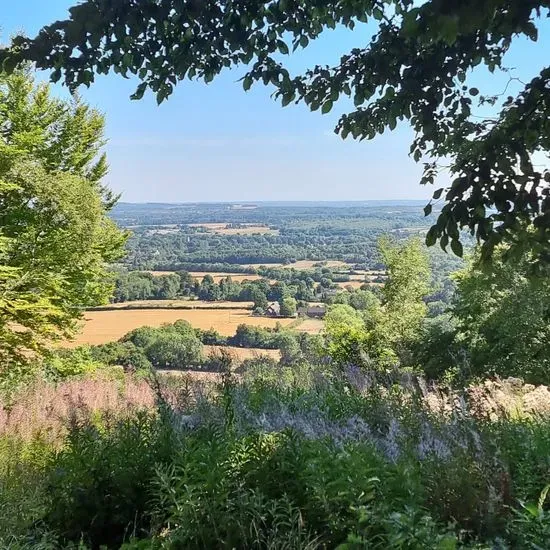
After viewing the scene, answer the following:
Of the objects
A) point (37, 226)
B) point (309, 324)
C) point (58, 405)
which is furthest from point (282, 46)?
point (309, 324)

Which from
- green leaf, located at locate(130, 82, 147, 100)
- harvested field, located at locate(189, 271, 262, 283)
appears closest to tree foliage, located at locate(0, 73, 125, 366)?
green leaf, located at locate(130, 82, 147, 100)

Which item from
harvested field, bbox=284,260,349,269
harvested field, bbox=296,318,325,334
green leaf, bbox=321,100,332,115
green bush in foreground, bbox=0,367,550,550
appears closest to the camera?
green bush in foreground, bbox=0,367,550,550

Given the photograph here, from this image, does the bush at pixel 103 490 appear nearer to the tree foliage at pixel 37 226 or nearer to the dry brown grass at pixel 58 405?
the dry brown grass at pixel 58 405

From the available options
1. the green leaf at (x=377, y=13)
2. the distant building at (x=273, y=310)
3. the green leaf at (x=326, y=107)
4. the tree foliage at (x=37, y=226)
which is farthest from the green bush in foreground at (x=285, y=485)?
the distant building at (x=273, y=310)

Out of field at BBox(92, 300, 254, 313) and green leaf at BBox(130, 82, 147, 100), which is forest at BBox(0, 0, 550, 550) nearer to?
green leaf at BBox(130, 82, 147, 100)

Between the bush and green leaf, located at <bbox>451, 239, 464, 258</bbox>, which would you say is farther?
the bush

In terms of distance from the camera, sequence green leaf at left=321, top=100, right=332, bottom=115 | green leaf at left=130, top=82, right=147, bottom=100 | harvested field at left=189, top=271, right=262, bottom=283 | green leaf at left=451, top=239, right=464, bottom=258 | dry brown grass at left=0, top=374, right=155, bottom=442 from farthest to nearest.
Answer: harvested field at left=189, top=271, right=262, bottom=283, dry brown grass at left=0, top=374, right=155, bottom=442, green leaf at left=321, top=100, right=332, bottom=115, green leaf at left=130, top=82, right=147, bottom=100, green leaf at left=451, top=239, right=464, bottom=258

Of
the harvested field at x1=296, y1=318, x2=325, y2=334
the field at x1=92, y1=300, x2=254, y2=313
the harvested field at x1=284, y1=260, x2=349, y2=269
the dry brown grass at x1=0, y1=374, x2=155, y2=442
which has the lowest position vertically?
the field at x1=92, y1=300, x2=254, y2=313

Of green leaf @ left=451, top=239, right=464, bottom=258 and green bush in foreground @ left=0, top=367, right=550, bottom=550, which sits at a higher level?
green leaf @ left=451, top=239, right=464, bottom=258
